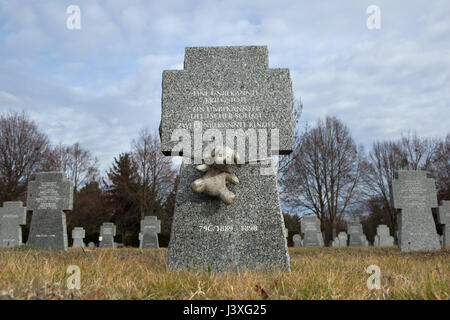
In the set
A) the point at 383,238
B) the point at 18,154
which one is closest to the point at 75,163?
the point at 18,154

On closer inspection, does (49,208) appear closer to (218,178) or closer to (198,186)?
(198,186)

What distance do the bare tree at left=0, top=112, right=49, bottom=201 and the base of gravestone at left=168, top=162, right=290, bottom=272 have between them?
25564mm

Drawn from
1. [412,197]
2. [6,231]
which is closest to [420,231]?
[412,197]

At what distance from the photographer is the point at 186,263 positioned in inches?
154

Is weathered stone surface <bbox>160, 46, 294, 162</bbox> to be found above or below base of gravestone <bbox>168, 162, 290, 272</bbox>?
above

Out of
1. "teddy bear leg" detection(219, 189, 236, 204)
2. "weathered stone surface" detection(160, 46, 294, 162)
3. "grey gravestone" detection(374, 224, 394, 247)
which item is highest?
"weathered stone surface" detection(160, 46, 294, 162)

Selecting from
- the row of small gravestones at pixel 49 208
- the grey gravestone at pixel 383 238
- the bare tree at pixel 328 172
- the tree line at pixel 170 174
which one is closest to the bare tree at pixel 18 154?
the tree line at pixel 170 174

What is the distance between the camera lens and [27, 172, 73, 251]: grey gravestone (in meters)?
10.8

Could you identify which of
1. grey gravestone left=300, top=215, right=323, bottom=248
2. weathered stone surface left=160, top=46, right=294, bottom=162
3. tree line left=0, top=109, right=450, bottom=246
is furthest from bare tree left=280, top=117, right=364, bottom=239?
weathered stone surface left=160, top=46, right=294, bottom=162

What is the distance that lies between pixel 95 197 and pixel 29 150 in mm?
8359

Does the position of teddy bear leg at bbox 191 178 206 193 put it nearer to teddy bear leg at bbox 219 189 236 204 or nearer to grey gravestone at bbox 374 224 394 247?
teddy bear leg at bbox 219 189 236 204

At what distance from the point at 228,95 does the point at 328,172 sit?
25.6 m

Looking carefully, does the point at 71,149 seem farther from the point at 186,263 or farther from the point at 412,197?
the point at 186,263

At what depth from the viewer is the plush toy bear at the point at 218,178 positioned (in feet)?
12.7
